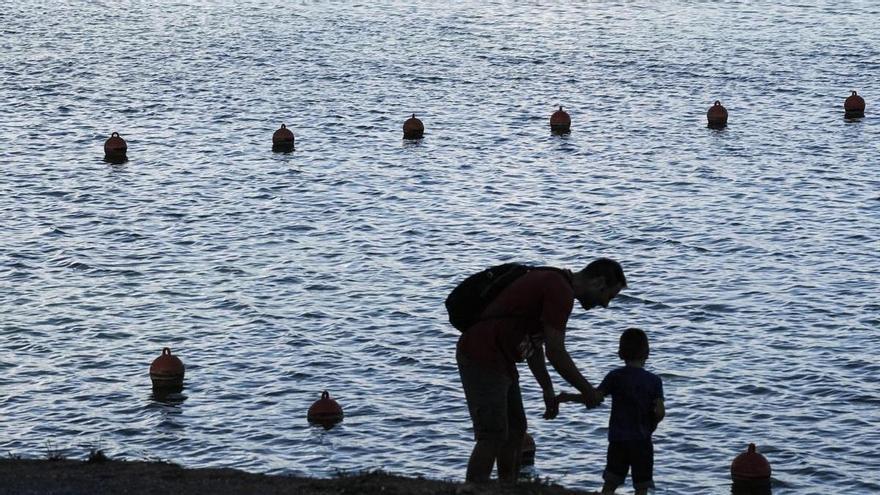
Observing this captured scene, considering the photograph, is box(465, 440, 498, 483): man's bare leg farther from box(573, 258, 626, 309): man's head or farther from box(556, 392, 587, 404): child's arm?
box(573, 258, 626, 309): man's head

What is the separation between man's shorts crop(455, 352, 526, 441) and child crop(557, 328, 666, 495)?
850 millimetres

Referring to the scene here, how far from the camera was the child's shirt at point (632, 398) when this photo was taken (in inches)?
480

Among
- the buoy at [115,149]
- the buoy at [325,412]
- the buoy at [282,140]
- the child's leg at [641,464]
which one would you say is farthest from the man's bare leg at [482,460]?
the buoy at [282,140]

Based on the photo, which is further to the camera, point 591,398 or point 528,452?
point 528,452

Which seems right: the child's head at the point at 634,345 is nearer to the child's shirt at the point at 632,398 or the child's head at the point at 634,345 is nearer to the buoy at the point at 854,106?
the child's shirt at the point at 632,398

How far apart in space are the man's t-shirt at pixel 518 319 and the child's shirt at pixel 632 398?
37.9 inches

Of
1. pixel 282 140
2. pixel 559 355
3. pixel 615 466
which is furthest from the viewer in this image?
pixel 282 140

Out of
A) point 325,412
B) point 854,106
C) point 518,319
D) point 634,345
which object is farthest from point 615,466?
point 854,106

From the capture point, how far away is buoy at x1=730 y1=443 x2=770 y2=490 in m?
16.0

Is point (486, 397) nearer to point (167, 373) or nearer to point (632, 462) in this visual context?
point (632, 462)

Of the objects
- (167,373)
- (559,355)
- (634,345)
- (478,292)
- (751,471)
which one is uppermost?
(478,292)

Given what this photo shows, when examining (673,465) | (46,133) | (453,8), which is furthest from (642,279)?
(453,8)

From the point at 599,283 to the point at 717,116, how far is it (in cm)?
2548

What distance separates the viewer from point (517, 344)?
37.8 ft
